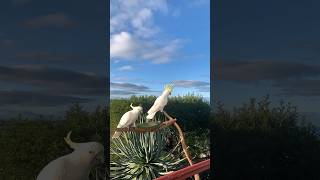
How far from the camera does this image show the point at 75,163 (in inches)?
122

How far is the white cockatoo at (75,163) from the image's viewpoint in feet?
9.96

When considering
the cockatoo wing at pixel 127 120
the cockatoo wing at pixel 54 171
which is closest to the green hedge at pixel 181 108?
the cockatoo wing at pixel 127 120

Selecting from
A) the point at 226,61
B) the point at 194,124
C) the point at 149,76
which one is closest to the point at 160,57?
the point at 149,76

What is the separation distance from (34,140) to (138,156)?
2443mm

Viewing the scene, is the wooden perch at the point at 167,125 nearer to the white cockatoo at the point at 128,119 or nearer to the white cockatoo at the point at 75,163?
the white cockatoo at the point at 128,119

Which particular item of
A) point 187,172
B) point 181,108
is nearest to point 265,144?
point 187,172

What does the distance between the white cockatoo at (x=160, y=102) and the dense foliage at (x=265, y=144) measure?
2.25 m

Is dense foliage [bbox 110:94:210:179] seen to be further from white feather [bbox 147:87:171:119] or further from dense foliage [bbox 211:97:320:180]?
dense foliage [bbox 211:97:320:180]

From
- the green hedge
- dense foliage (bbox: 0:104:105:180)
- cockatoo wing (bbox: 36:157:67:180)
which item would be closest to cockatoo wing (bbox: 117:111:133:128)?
the green hedge

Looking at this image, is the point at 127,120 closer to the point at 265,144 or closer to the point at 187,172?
the point at 187,172

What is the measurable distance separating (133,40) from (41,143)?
2911mm

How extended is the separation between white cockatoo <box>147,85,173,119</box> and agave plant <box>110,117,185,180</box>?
15cm

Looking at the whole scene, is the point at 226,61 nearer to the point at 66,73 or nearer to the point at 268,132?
the point at 268,132

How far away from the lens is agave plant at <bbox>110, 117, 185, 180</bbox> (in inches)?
213
